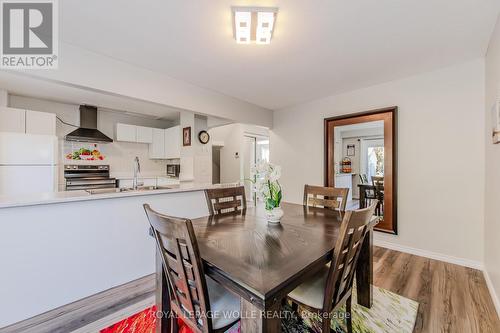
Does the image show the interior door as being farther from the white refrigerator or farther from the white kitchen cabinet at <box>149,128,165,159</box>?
the white refrigerator

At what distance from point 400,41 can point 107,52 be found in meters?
2.90

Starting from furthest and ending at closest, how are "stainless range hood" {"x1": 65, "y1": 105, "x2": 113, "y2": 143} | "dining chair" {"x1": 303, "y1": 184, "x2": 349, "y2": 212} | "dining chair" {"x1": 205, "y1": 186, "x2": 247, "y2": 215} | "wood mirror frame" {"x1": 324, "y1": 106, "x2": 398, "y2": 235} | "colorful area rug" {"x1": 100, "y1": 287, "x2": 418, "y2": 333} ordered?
"stainless range hood" {"x1": 65, "y1": 105, "x2": 113, "y2": 143}
"wood mirror frame" {"x1": 324, "y1": 106, "x2": 398, "y2": 235}
"dining chair" {"x1": 303, "y1": 184, "x2": 349, "y2": 212}
"dining chair" {"x1": 205, "y1": 186, "x2": 247, "y2": 215}
"colorful area rug" {"x1": 100, "y1": 287, "x2": 418, "y2": 333}

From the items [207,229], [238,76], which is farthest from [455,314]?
[238,76]

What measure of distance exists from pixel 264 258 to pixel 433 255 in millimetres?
2816

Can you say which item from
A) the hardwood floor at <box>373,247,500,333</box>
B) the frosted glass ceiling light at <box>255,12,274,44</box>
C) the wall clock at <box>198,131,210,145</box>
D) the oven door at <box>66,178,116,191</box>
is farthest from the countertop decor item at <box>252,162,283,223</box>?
the oven door at <box>66,178,116,191</box>

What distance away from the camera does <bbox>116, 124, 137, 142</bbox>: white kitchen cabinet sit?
456 centimetres

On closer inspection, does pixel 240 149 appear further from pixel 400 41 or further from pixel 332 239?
pixel 332 239

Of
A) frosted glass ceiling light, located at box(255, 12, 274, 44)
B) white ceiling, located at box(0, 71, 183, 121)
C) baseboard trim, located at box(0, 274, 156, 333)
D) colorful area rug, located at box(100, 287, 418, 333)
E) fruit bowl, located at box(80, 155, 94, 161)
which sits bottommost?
baseboard trim, located at box(0, 274, 156, 333)

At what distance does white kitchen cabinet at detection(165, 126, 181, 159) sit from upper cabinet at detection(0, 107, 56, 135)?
2.00 metres

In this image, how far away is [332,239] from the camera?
4.10ft

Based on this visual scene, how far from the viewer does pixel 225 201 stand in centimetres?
210

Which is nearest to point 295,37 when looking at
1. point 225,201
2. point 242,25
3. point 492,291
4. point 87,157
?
point 242,25

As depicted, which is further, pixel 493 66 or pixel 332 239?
pixel 493 66

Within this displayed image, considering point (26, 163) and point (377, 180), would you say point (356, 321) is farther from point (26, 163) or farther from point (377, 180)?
point (26, 163)
